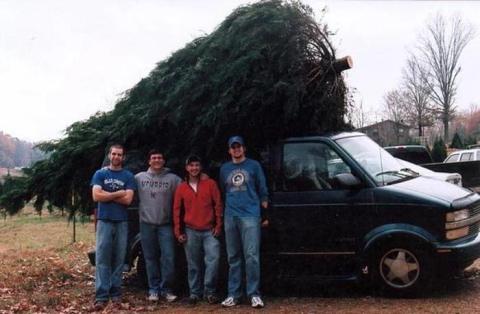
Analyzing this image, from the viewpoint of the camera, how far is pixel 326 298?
22.3 feet

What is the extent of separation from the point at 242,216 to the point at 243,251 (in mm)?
456

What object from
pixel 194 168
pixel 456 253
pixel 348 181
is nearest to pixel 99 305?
pixel 194 168

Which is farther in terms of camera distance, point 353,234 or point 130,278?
point 130,278

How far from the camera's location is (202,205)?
22.1ft

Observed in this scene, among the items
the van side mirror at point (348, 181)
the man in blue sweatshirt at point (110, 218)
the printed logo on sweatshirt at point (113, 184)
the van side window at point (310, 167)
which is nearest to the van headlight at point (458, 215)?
the van side mirror at point (348, 181)

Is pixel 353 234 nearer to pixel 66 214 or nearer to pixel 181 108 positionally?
pixel 181 108

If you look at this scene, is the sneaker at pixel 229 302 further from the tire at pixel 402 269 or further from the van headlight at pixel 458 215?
the van headlight at pixel 458 215

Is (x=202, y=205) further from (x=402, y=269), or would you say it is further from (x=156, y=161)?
(x=402, y=269)

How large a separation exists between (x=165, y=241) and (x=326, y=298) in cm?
204

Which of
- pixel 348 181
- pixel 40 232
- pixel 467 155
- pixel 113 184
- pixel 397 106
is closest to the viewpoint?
pixel 348 181

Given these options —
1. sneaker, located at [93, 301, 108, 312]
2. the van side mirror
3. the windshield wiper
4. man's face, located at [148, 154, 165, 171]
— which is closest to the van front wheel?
the van side mirror

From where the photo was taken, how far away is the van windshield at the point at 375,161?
6.75 meters

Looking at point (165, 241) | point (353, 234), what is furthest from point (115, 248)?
point (353, 234)

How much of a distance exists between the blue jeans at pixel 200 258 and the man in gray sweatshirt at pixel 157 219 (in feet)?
0.97
